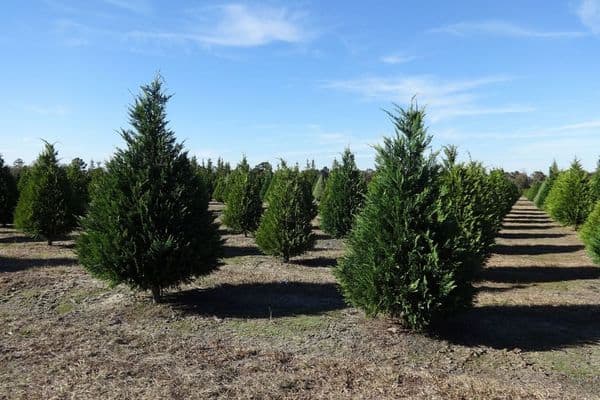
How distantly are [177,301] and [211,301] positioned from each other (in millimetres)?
660

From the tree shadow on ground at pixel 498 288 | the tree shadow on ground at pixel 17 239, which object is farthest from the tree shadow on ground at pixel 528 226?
the tree shadow on ground at pixel 17 239

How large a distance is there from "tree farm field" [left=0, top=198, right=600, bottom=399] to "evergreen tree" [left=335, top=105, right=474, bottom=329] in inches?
23.9

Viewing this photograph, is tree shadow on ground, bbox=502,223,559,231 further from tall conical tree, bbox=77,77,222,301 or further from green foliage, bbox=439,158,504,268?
tall conical tree, bbox=77,77,222,301

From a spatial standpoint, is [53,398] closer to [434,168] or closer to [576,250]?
[434,168]

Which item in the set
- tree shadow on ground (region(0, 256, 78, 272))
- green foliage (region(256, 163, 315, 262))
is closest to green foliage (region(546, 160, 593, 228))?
green foliage (region(256, 163, 315, 262))

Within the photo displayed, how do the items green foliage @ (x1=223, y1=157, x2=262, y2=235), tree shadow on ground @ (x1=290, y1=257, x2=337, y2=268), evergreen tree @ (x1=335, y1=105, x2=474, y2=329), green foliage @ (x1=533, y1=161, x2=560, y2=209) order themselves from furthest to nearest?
green foliage @ (x1=533, y1=161, x2=560, y2=209) < green foliage @ (x1=223, y1=157, x2=262, y2=235) < tree shadow on ground @ (x1=290, y1=257, x2=337, y2=268) < evergreen tree @ (x1=335, y1=105, x2=474, y2=329)

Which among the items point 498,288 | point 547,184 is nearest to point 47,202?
point 498,288

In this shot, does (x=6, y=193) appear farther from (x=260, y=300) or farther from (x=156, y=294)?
(x=260, y=300)

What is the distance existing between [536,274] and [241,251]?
919 cm

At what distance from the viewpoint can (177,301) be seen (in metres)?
9.09

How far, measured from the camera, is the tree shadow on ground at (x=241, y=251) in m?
15.2

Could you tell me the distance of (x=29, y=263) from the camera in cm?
1277

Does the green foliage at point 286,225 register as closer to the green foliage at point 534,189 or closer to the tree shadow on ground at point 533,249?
the tree shadow on ground at point 533,249

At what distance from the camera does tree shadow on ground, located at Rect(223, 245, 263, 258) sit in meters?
15.2
